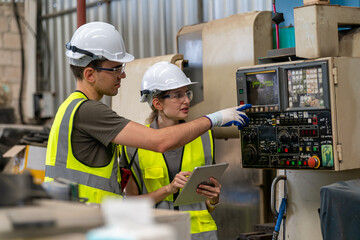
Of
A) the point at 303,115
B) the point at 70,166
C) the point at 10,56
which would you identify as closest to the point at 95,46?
the point at 70,166

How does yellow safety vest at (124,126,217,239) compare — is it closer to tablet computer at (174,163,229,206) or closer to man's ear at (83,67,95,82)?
tablet computer at (174,163,229,206)

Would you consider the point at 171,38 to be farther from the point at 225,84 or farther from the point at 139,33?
the point at 225,84

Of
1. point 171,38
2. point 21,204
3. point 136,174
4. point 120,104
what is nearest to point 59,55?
point 171,38

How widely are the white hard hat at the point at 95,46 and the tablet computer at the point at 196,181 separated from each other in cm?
58

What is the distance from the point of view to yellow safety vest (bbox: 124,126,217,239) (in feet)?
8.62

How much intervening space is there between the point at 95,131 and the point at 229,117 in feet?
2.07

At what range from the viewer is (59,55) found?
6.26 m

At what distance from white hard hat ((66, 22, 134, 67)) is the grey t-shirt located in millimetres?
247

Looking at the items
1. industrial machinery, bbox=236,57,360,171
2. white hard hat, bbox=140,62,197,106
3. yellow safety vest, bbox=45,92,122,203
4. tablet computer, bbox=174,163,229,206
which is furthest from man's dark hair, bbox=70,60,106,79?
industrial machinery, bbox=236,57,360,171

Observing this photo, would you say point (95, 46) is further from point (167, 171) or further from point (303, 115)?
point (303, 115)

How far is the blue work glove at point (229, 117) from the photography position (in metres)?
2.39

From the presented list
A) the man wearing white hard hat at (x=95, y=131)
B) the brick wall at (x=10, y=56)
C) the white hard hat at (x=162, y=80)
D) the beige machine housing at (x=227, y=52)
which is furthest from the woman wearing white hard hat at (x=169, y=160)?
the brick wall at (x=10, y=56)

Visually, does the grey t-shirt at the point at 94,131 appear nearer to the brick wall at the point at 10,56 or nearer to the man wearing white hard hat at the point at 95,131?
the man wearing white hard hat at the point at 95,131

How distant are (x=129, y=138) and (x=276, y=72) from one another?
31.7 inches
